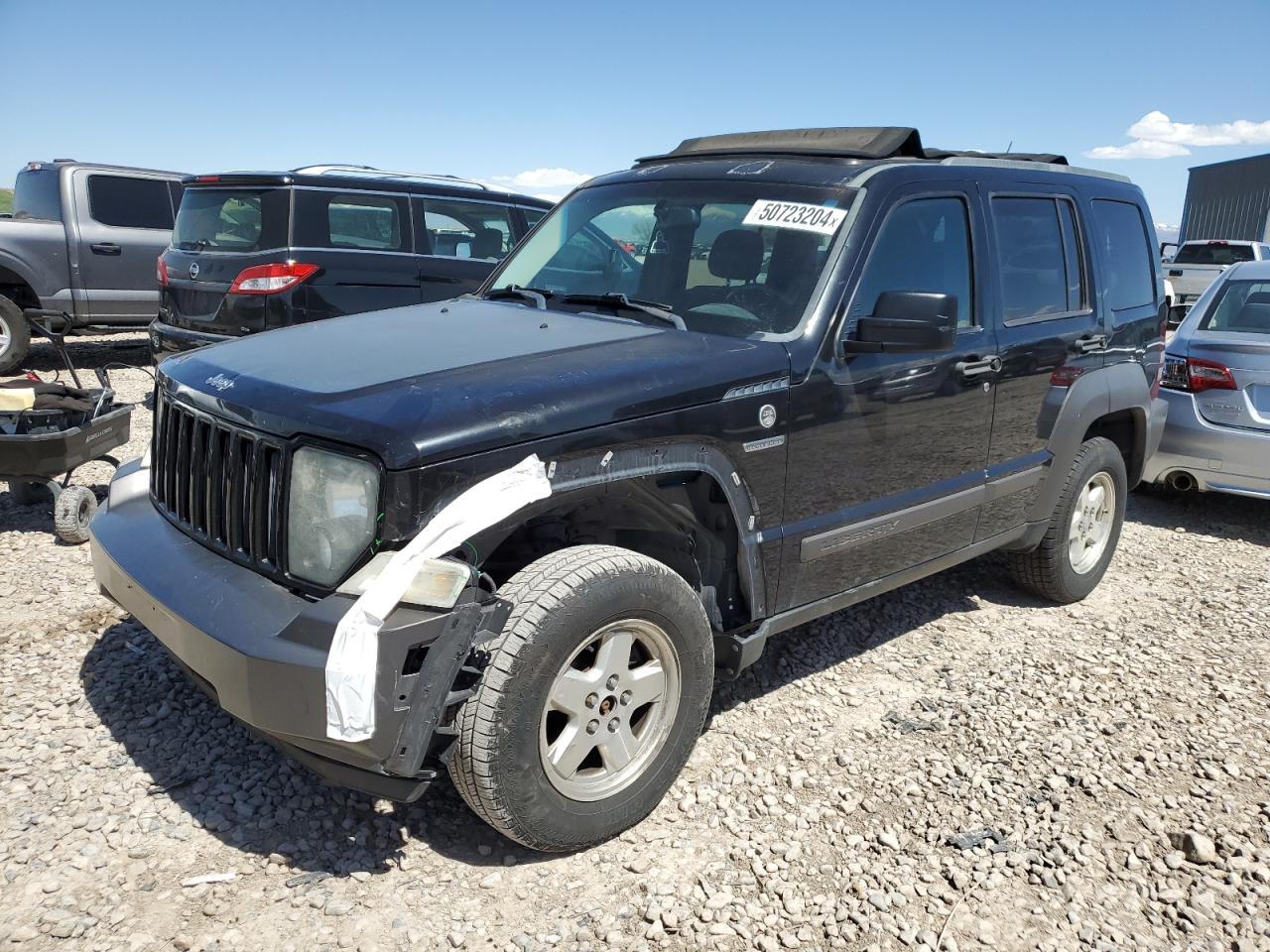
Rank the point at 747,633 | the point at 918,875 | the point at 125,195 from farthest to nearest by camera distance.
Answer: the point at 125,195 < the point at 747,633 < the point at 918,875

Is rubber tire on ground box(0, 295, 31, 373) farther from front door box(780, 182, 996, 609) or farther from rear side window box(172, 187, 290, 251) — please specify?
front door box(780, 182, 996, 609)

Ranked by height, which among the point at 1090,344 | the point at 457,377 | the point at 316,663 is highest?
the point at 1090,344

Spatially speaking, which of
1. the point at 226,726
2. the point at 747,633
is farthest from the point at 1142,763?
the point at 226,726

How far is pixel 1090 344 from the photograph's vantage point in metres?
4.48

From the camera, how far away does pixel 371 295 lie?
7.60 metres

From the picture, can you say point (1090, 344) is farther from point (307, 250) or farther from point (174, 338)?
point (174, 338)

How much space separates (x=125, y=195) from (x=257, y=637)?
10.5 meters

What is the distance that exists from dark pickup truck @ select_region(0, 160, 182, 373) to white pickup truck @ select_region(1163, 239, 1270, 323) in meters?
17.7

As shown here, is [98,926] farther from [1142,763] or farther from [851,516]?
[1142,763]

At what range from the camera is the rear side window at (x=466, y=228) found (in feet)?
26.9

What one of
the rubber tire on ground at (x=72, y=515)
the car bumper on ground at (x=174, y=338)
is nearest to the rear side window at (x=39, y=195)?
the car bumper on ground at (x=174, y=338)

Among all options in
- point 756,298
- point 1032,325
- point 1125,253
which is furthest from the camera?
point 1125,253

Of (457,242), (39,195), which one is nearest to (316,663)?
(457,242)

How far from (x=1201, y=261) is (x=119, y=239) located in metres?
21.2
